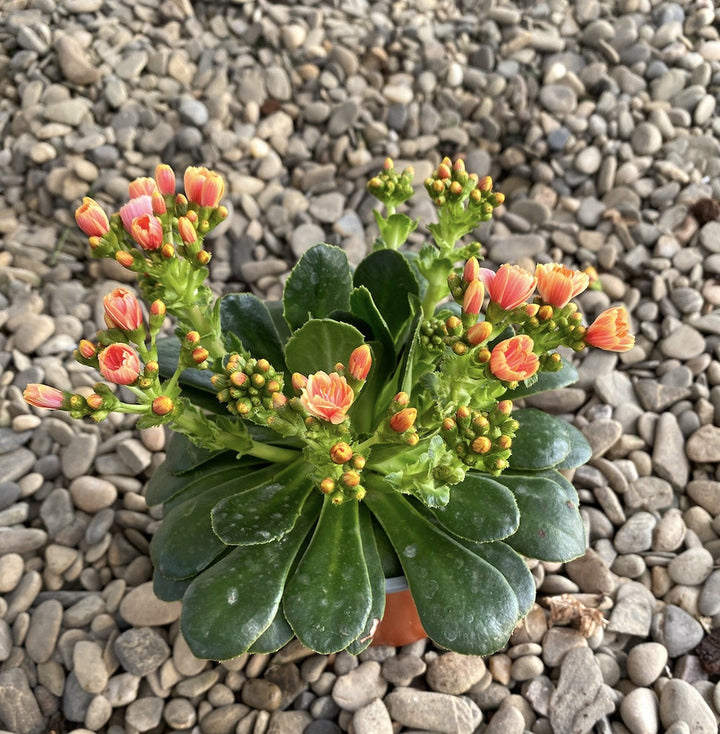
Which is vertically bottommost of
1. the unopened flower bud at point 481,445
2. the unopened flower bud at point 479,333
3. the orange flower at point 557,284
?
the unopened flower bud at point 481,445

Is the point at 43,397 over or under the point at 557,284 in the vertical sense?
under

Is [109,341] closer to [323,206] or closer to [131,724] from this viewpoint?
[131,724]

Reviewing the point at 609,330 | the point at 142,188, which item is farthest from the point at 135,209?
the point at 609,330

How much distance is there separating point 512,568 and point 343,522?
1.14ft

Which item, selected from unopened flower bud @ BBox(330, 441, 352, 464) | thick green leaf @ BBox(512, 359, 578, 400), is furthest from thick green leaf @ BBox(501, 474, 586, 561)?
unopened flower bud @ BBox(330, 441, 352, 464)

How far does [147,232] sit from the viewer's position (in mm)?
1106

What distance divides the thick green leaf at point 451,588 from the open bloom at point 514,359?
0.46 metres

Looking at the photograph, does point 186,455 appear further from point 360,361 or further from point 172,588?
point 360,361

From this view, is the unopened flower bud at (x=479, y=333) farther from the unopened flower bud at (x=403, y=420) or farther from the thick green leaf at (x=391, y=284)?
the thick green leaf at (x=391, y=284)

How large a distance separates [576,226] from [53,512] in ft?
6.66

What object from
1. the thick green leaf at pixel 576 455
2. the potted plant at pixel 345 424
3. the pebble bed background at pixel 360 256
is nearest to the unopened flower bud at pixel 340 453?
the potted plant at pixel 345 424

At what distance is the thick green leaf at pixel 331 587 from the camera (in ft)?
4.09

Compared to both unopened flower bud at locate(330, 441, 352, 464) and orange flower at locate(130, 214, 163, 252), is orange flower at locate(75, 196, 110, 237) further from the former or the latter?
unopened flower bud at locate(330, 441, 352, 464)

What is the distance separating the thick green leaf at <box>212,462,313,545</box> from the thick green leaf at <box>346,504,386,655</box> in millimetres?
157
